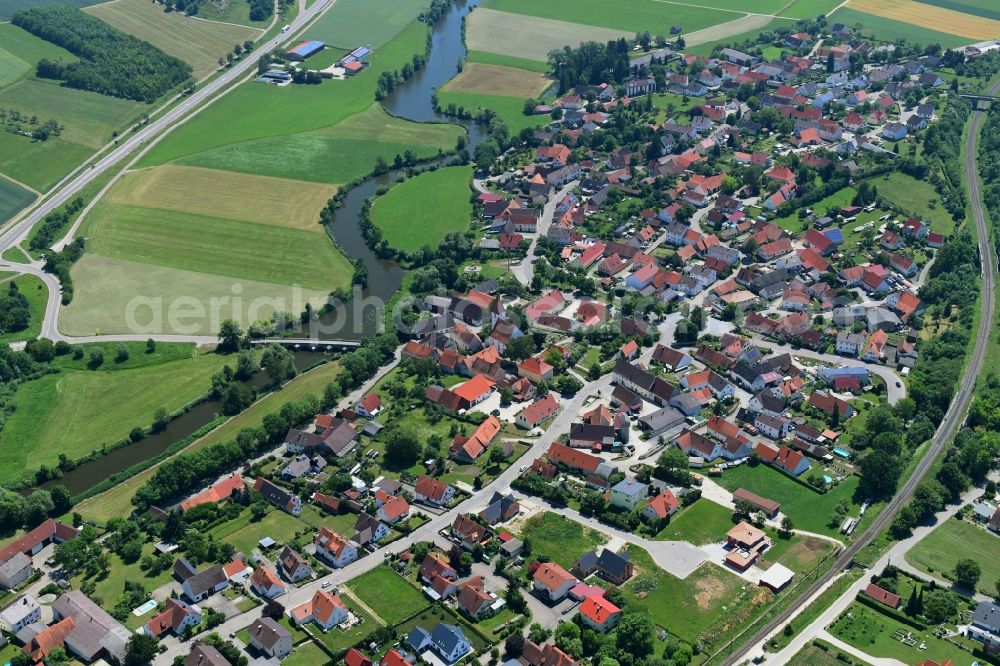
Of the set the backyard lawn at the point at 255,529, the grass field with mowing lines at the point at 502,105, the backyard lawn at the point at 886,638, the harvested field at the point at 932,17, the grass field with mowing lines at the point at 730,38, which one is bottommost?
the backyard lawn at the point at 255,529

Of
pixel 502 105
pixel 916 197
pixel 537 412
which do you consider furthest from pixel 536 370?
pixel 502 105

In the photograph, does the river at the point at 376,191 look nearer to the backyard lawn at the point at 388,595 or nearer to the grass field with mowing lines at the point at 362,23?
the grass field with mowing lines at the point at 362,23

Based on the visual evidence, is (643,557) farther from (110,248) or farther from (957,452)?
(110,248)

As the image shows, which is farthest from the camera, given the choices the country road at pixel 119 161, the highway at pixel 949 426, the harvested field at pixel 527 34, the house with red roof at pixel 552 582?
the harvested field at pixel 527 34

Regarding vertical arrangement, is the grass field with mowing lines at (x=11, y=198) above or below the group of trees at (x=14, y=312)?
above

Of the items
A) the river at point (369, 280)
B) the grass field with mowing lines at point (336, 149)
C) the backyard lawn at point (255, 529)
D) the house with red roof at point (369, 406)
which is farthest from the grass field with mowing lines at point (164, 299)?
the backyard lawn at point (255, 529)

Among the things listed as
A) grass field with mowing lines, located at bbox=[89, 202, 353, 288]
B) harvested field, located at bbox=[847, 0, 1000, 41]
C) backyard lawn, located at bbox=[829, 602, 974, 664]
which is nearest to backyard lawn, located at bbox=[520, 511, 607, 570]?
backyard lawn, located at bbox=[829, 602, 974, 664]
